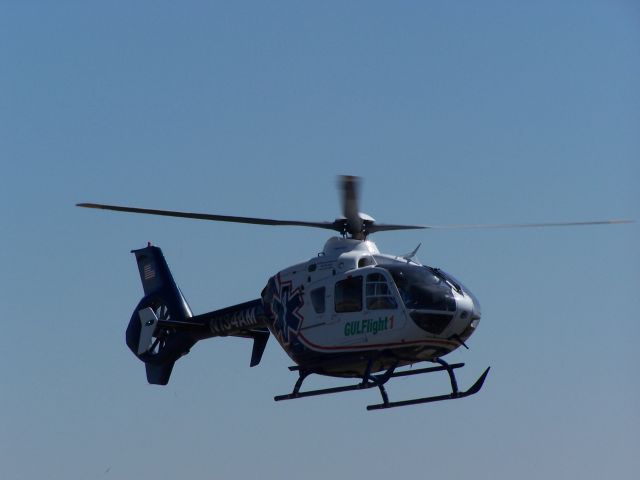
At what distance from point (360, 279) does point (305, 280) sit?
175cm

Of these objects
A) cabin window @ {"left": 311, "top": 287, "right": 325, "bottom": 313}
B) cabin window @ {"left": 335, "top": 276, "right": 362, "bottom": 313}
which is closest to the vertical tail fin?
cabin window @ {"left": 311, "top": 287, "right": 325, "bottom": 313}

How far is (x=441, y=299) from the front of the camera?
2894 centimetres

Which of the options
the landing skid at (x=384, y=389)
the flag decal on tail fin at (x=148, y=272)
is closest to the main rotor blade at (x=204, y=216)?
the landing skid at (x=384, y=389)

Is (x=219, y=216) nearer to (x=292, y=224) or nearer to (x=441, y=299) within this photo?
(x=292, y=224)

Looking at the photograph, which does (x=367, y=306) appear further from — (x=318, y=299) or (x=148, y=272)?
(x=148, y=272)

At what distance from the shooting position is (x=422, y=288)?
2909 centimetres

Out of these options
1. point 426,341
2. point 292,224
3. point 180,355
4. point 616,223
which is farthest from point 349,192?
point 180,355

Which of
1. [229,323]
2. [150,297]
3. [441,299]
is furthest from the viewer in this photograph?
[150,297]

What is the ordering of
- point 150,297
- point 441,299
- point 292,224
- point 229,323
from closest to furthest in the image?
point 441,299 → point 292,224 → point 229,323 → point 150,297

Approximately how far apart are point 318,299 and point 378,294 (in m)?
1.80

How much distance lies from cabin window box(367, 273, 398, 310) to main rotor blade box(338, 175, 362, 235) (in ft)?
6.04

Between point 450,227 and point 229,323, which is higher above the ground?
point 450,227

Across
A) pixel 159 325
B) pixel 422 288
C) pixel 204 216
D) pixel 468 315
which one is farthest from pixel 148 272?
pixel 468 315

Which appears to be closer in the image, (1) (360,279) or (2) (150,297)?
(1) (360,279)
